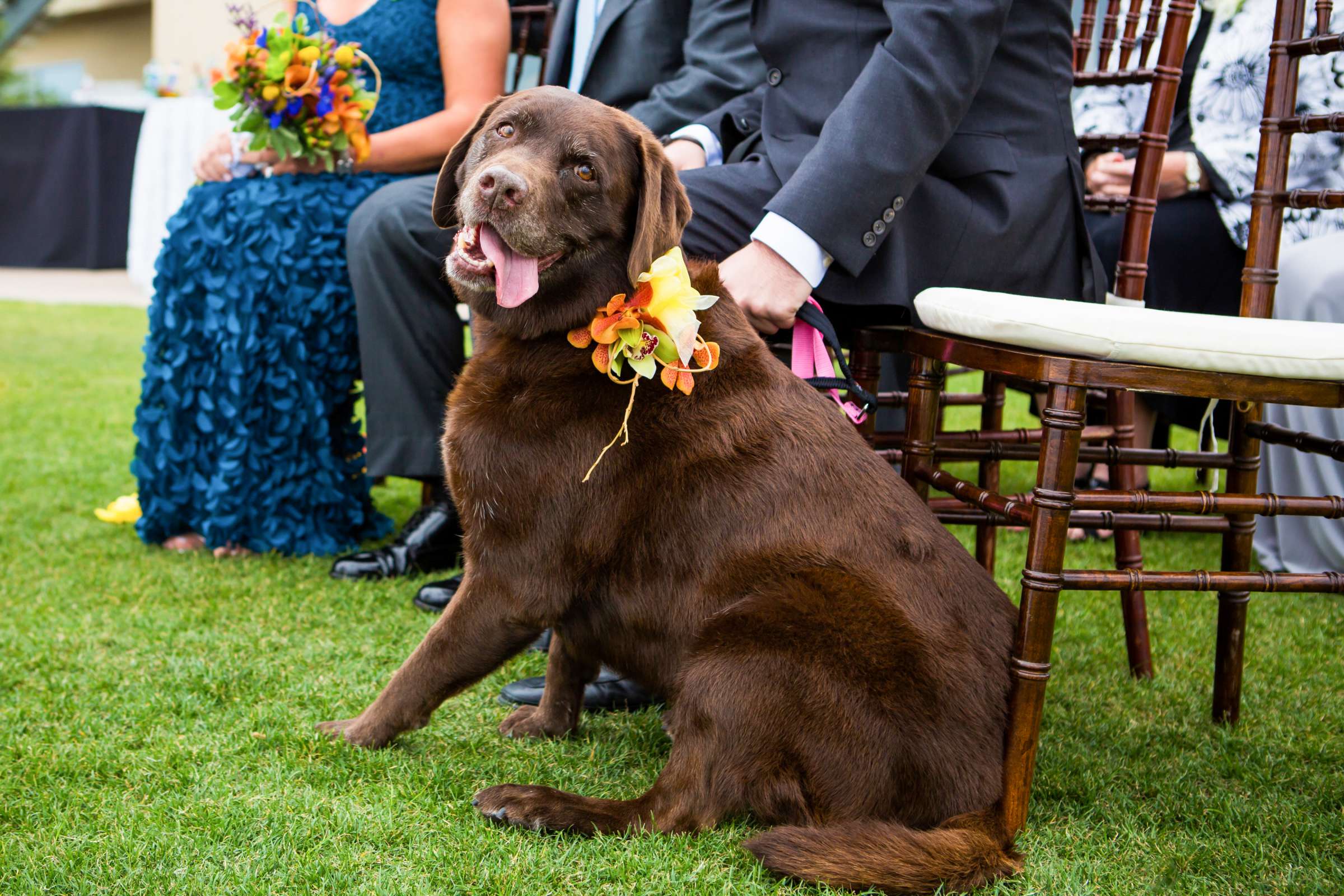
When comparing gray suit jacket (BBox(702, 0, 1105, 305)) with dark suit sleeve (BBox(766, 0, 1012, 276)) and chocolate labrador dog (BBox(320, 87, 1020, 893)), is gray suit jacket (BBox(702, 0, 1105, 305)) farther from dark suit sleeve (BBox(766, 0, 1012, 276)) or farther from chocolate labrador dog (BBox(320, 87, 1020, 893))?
chocolate labrador dog (BBox(320, 87, 1020, 893))

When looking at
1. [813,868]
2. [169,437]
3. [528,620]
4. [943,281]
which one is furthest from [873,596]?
[169,437]

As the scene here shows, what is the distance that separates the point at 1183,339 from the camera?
1.67m

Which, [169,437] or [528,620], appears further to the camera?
[169,437]

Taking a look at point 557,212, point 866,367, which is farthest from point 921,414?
point 557,212

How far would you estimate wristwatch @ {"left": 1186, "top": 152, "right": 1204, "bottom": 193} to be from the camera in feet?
11.5

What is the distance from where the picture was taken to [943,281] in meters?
2.30

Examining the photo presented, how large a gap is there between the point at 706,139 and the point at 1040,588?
145 centimetres

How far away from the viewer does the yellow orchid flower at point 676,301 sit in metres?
1.71

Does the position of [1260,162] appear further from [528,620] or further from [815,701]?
[528,620]

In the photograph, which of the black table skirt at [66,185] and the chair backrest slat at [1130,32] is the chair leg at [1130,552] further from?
the black table skirt at [66,185]

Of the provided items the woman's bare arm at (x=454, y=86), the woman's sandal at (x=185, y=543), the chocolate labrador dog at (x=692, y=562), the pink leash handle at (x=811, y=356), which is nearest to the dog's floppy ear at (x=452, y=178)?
the chocolate labrador dog at (x=692, y=562)

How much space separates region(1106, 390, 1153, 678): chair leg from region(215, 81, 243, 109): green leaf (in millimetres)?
2518

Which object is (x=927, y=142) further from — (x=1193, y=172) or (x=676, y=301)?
(x=1193, y=172)

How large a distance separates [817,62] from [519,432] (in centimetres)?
109
